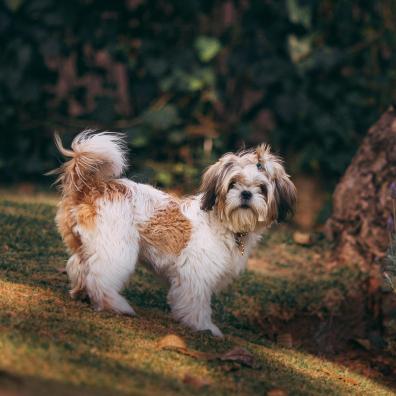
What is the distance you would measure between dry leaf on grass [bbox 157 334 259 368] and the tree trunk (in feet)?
10.6

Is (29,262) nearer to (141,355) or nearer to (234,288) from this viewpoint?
(234,288)

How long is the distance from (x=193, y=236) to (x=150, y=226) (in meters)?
0.30

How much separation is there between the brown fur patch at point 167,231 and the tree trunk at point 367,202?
2.66 meters

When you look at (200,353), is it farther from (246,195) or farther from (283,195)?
(283,195)

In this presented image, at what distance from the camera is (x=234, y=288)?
7004 mm

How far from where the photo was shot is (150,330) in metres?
5.01

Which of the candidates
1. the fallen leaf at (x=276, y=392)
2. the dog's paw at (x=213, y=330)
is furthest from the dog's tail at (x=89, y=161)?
the fallen leaf at (x=276, y=392)

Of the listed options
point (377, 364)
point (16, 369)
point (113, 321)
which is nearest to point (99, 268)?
point (113, 321)

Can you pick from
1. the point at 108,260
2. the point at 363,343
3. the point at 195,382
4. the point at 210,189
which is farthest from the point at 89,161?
the point at 363,343

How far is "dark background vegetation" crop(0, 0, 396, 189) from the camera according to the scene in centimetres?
980

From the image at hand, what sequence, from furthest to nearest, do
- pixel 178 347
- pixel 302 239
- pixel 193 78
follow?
pixel 193 78, pixel 302 239, pixel 178 347

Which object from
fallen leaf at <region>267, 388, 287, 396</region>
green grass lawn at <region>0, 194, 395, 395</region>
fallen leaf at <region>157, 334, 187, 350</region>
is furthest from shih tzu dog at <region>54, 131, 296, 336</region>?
fallen leaf at <region>267, 388, 287, 396</region>

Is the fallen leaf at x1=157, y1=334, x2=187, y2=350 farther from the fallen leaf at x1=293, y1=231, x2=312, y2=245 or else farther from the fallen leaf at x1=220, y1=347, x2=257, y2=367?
the fallen leaf at x1=293, y1=231, x2=312, y2=245

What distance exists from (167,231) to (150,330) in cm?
81
